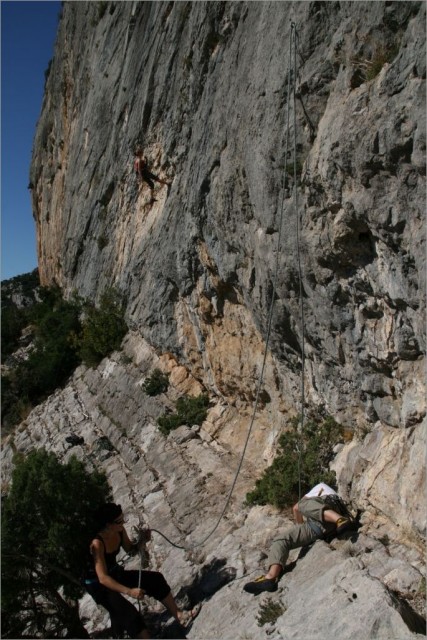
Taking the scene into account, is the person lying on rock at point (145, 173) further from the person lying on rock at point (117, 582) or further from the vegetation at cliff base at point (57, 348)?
the person lying on rock at point (117, 582)

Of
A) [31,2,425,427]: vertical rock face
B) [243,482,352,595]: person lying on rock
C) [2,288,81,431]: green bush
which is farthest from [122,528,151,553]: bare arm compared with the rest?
[2,288,81,431]: green bush

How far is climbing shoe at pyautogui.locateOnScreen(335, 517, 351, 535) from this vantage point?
5.02 meters

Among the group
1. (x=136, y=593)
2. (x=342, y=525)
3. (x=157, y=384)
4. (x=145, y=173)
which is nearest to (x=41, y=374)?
(x=157, y=384)

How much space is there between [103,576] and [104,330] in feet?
39.7

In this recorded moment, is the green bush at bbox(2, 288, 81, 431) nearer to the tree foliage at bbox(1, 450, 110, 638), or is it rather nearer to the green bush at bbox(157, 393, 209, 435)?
the green bush at bbox(157, 393, 209, 435)

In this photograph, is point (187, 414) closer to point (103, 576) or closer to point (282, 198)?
point (282, 198)

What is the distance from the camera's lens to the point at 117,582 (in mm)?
4828

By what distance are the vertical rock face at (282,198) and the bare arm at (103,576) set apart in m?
3.10

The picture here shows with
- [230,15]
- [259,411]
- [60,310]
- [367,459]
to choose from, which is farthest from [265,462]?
[60,310]

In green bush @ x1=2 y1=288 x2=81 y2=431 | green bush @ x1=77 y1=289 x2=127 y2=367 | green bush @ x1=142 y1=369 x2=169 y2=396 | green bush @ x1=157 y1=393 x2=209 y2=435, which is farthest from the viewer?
green bush @ x1=2 y1=288 x2=81 y2=431

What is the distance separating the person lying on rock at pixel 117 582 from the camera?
4859 mm

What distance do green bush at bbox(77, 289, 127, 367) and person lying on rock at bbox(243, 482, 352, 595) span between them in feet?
37.1

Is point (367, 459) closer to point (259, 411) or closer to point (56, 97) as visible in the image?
point (259, 411)

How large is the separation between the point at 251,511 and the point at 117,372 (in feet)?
29.0
